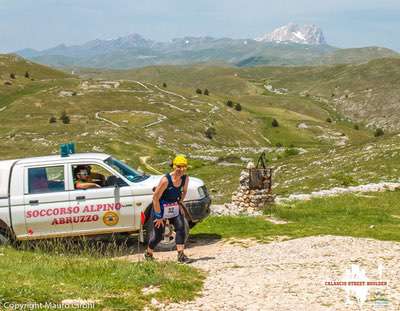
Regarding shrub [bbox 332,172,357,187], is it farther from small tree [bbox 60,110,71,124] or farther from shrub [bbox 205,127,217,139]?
small tree [bbox 60,110,71,124]

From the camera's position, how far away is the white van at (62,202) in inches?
628

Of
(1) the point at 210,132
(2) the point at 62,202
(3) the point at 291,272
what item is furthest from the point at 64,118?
(3) the point at 291,272

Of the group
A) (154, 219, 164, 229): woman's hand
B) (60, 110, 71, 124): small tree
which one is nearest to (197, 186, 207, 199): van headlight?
(154, 219, 164, 229): woman's hand

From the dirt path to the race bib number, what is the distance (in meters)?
1.49

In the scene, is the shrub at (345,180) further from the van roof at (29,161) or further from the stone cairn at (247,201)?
the van roof at (29,161)

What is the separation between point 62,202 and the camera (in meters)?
16.0

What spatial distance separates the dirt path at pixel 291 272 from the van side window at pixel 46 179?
131 inches

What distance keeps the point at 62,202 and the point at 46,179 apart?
96 centimetres

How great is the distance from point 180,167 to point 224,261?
2969 mm

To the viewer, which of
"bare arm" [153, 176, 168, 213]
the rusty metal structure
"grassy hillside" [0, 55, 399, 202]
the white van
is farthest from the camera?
"grassy hillside" [0, 55, 399, 202]

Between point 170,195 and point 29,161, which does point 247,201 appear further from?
point 29,161

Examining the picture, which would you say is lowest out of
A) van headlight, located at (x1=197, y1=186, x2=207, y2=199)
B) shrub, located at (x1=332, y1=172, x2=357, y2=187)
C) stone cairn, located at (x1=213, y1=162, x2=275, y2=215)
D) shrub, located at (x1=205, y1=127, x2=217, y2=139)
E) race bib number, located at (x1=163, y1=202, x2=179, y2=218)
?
shrub, located at (x1=205, y1=127, x2=217, y2=139)

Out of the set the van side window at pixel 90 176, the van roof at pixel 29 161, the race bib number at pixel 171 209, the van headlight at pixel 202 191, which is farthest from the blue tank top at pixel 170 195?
the van roof at pixel 29 161

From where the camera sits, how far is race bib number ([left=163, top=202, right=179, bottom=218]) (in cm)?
1386
